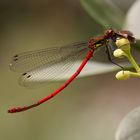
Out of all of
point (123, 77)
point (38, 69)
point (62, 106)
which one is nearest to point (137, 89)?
point (62, 106)

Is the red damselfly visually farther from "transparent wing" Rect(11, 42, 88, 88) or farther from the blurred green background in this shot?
the blurred green background

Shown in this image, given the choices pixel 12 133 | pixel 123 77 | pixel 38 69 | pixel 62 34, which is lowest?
pixel 123 77

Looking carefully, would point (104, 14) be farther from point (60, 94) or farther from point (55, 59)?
point (60, 94)

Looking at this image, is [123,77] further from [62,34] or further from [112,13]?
[62,34]

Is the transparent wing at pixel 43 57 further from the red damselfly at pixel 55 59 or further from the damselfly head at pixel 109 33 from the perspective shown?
the damselfly head at pixel 109 33

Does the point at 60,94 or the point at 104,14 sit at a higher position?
the point at 60,94

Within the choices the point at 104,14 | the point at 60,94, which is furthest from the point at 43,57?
the point at 60,94

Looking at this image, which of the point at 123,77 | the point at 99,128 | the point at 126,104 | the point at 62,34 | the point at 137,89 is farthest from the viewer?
the point at 62,34
